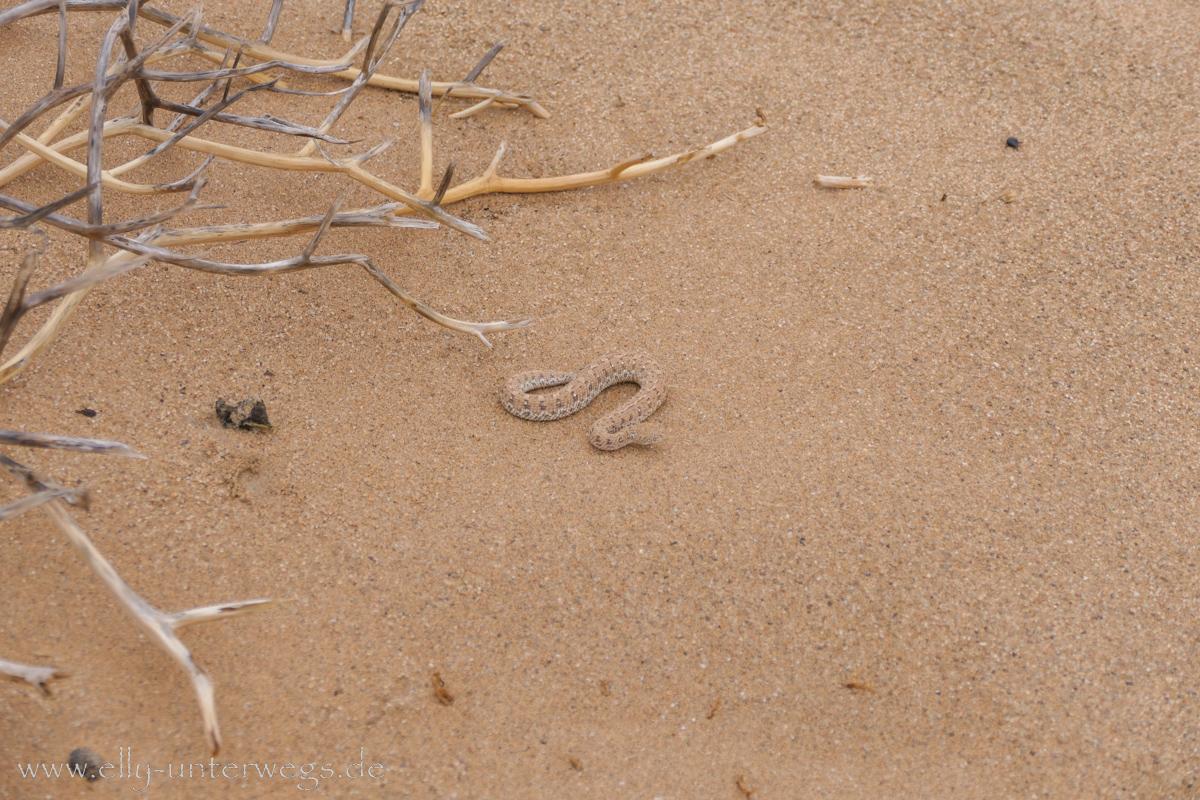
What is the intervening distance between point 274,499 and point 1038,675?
12.0 ft

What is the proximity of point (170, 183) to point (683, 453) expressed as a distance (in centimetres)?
316

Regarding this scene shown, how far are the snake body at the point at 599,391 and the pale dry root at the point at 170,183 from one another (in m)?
0.43

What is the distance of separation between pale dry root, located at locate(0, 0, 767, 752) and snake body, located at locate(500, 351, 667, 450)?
43cm

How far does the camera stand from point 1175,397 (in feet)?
15.6

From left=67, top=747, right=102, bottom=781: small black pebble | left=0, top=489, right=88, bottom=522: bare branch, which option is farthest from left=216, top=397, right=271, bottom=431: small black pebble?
left=67, top=747, right=102, bottom=781: small black pebble

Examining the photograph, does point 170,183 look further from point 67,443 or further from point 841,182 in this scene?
point 841,182

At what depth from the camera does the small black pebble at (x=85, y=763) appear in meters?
3.01

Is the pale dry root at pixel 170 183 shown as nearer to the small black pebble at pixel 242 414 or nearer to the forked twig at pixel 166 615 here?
the forked twig at pixel 166 615

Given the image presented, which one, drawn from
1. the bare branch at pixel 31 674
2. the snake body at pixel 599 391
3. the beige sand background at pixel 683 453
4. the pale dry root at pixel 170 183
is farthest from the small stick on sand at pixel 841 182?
the bare branch at pixel 31 674

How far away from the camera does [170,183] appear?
4.49 m

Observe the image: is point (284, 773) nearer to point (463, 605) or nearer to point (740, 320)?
point (463, 605)

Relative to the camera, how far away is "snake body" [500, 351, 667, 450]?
4504 millimetres

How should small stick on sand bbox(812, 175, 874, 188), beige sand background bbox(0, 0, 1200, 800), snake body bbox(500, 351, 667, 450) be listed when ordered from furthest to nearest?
small stick on sand bbox(812, 175, 874, 188) → snake body bbox(500, 351, 667, 450) → beige sand background bbox(0, 0, 1200, 800)

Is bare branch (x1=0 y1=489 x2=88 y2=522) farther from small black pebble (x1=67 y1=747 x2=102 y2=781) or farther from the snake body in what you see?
the snake body
